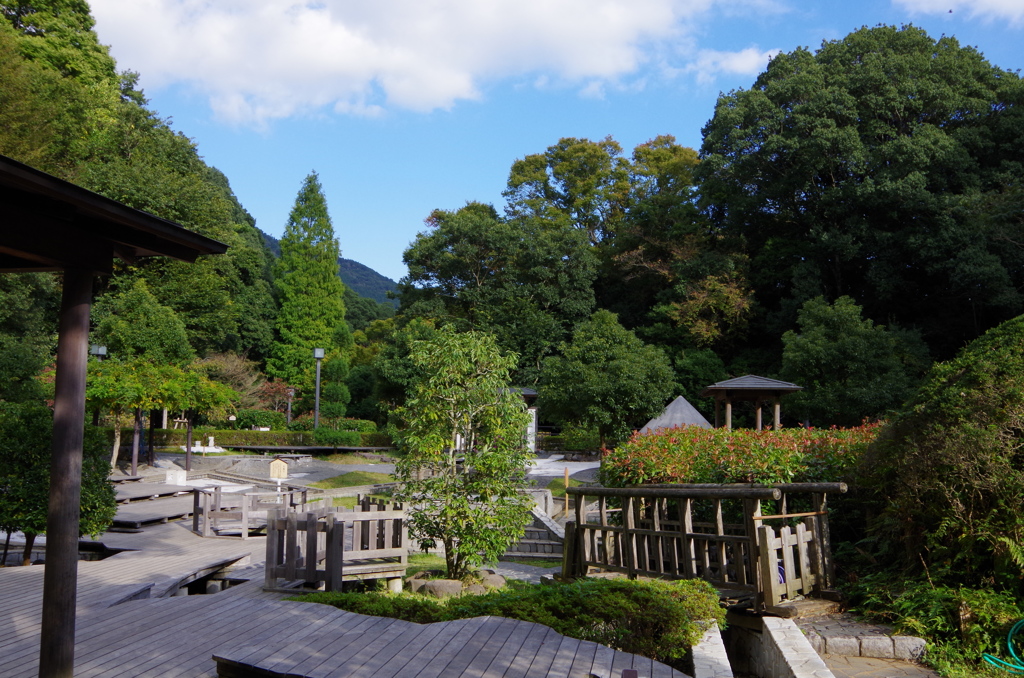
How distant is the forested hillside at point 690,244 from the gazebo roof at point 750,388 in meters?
6.09

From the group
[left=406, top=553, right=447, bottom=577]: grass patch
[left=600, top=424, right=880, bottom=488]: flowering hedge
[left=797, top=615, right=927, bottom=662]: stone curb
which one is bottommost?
[left=406, top=553, right=447, bottom=577]: grass patch

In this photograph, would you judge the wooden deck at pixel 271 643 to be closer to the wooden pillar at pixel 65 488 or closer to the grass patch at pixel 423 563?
the wooden pillar at pixel 65 488

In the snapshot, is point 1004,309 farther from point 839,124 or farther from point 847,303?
point 839,124

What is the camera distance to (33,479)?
9.43 metres

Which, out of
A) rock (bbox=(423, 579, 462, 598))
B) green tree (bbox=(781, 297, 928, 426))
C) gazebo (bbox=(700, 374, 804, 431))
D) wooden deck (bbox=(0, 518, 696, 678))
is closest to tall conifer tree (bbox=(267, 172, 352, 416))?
green tree (bbox=(781, 297, 928, 426))

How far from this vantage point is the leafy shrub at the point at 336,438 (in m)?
32.1

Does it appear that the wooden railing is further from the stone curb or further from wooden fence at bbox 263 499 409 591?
the stone curb

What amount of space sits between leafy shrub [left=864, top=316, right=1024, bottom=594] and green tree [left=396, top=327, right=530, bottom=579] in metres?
4.49

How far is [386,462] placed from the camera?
29938mm

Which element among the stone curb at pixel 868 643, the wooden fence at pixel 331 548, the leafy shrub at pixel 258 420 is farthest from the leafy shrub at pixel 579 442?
the stone curb at pixel 868 643

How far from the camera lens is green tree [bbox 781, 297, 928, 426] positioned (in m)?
23.6

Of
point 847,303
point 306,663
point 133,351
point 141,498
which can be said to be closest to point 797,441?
point 306,663

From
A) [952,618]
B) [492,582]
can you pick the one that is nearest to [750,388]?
[492,582]

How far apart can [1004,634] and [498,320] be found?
32366mm
